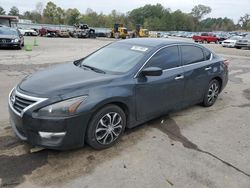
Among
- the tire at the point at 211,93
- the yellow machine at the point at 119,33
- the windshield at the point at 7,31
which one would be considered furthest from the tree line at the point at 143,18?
the tire at the point at 211,93

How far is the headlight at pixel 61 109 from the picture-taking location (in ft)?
10.6

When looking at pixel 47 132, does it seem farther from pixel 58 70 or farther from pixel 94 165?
pixel 58 70

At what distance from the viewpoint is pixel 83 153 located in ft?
12.1

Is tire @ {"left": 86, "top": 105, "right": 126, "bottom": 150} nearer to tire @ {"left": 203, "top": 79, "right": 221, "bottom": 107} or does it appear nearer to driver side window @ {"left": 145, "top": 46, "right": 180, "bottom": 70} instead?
driver side window @ {"left": 145, "top": 46, "right": 180, "bottom": 70}

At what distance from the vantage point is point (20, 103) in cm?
344

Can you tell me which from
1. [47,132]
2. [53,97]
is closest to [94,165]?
[47,132]

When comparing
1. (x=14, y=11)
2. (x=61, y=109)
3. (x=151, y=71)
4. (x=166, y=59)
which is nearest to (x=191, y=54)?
(x=166, y=59)

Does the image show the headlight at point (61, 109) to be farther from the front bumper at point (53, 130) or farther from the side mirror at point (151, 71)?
the side mirror at point (151, 71)

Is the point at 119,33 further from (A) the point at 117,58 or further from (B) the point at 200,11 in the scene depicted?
(B) the point at 200,11

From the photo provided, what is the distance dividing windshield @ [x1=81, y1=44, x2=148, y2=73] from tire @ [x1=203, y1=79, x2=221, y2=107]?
6.73 ft

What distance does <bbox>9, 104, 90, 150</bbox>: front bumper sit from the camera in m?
3.26

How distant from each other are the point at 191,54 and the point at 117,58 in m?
1.64

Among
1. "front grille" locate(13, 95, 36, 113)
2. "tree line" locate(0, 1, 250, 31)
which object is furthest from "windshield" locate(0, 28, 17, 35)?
"tree line" locate(0, 1, 250, 31)

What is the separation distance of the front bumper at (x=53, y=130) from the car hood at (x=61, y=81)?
1.10ft
